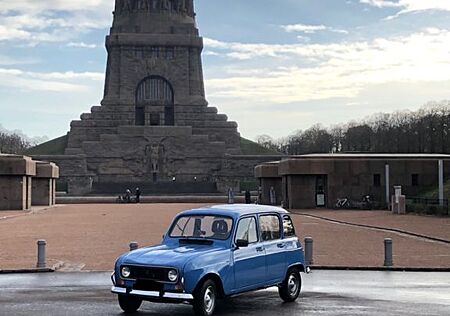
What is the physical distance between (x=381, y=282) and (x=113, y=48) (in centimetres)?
8428

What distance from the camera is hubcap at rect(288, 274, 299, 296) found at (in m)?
13.1

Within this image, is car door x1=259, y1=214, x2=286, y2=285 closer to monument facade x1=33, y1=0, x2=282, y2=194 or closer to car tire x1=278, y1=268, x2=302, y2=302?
car tire x1=278, y1=268, x2=302, y2=302

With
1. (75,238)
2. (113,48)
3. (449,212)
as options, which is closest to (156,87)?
(113,48)

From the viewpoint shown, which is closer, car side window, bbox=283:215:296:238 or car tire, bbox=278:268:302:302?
car tire, bbox=278:268:302:302

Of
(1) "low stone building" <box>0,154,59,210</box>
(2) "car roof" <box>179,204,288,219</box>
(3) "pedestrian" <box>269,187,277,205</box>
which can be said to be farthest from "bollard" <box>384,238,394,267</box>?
(3) "pedestrian" <box>269,187,277,205</box>

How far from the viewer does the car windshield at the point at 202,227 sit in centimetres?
1215

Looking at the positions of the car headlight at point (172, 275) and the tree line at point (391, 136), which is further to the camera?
the tree line at point (391, 136)

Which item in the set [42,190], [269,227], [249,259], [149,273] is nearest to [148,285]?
[149,273]

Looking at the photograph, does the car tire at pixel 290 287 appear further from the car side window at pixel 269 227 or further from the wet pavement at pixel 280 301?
the car side window at pixel 269 227

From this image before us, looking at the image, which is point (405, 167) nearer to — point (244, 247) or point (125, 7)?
point (244, 247)

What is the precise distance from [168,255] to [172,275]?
51 centimetres

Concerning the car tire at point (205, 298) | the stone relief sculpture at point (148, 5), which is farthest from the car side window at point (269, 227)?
the stone relief sculpture at point (148, 5)

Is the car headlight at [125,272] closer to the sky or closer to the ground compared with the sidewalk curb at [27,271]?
closer to the sky

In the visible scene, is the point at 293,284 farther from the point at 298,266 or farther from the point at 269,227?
the point at 269,227
